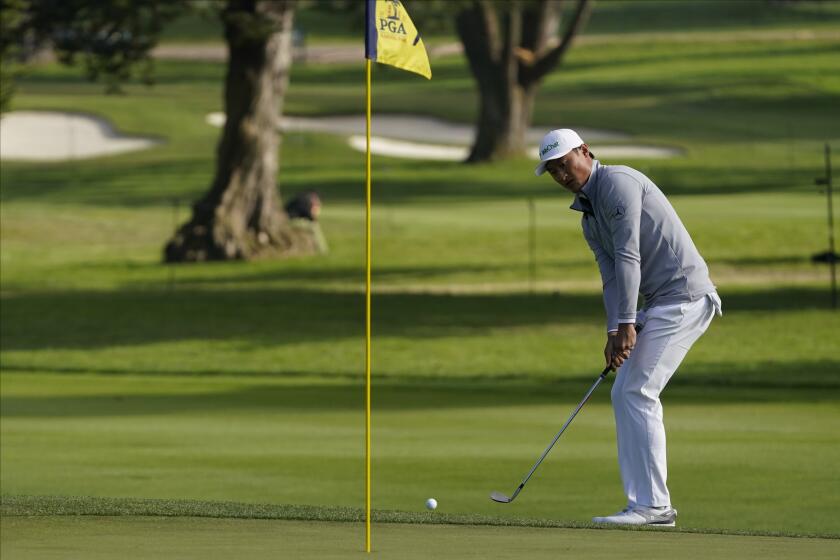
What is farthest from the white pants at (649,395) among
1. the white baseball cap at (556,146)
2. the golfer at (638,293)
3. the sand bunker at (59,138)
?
the sand bunker at (59,138)

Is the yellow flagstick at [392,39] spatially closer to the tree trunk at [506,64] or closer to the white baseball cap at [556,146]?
the white baseball cap at [556,146]

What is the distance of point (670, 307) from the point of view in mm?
8562

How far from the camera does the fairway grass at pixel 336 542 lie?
293 inches

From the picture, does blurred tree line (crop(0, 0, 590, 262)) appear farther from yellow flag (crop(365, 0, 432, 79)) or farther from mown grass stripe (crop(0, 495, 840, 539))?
yellow flag (crop(365, 0, 432, 79))

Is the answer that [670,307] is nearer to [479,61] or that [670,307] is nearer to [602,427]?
[602,427]

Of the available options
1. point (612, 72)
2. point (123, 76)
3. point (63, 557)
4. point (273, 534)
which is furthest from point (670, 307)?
point (612, 72)

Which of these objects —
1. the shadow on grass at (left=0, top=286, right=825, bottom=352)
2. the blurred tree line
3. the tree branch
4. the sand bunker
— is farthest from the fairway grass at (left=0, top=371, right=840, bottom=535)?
the sand bunker

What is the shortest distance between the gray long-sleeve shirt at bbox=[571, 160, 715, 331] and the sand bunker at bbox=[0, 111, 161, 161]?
1584 inches

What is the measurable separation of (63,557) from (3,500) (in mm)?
2168

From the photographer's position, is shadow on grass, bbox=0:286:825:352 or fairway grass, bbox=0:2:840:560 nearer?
fairway grass, bbox=0:2:840:560

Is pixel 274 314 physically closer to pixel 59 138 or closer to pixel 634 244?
pixel 634 244

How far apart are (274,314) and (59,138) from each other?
25499mm

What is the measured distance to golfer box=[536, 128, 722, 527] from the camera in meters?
8.29

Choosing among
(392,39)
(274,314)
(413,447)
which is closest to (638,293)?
(392,39)
